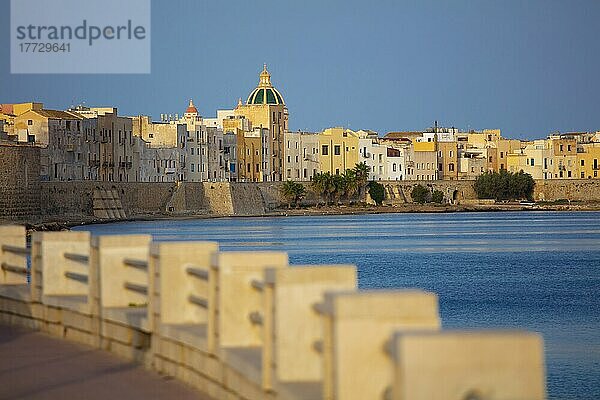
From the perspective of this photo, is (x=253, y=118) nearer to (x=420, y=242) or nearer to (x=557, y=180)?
(x=557, y=180)

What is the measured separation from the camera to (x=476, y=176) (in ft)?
374

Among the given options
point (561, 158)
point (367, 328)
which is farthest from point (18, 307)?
point (561, 158)

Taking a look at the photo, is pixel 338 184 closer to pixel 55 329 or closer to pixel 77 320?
pixel 55 329

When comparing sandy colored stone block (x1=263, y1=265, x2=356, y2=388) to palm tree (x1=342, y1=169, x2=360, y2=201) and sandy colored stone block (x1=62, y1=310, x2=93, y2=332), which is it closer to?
sandy colored stone block (x1=62, y1=310, x2=93, y2=332)

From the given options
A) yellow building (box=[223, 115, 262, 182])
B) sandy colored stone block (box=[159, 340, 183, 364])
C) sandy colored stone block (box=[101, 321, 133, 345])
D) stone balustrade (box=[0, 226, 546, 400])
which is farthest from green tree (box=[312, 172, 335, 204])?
sandy colored stone block (box=[159, 340, 183, 364])

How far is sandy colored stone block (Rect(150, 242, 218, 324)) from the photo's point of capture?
7.12 meters

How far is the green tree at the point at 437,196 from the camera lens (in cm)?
10731

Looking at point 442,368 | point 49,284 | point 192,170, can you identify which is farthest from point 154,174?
point 442,368

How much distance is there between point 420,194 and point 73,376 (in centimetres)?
9917

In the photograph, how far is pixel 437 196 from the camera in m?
107

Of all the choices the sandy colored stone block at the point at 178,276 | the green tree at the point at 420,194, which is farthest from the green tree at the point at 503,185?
the sandy colored stone block at the point at 178,276

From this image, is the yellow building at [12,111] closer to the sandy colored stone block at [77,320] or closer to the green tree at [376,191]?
the green tree at [376,191]

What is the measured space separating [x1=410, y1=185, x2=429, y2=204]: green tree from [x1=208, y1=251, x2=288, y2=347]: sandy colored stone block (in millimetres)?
99028

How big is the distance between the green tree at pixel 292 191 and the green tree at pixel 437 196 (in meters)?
12.4
